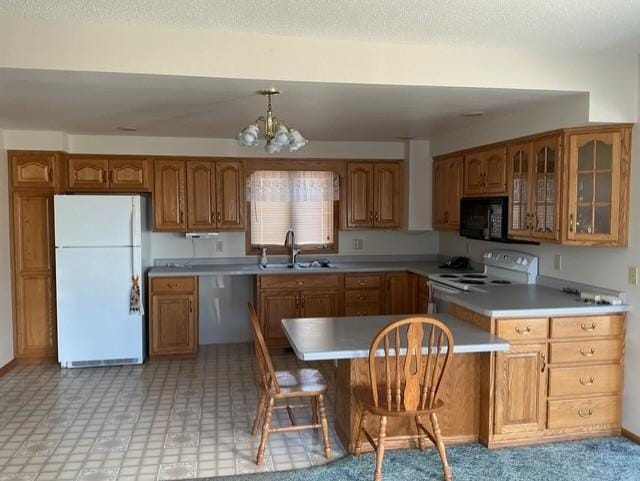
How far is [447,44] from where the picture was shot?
292 cm

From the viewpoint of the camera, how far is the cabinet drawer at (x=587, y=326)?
3277 millimetres

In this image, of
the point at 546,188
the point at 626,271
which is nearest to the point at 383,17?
the point at 546,188

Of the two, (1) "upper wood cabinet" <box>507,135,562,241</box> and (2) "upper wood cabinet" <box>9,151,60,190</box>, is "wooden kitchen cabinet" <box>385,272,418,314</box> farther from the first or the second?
(2) "upper wood cabinet" <box>9,151,60,190</box>

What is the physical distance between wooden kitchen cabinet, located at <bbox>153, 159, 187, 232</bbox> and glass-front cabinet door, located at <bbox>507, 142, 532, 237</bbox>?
309 centimetres

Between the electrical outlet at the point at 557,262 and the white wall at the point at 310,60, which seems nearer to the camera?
the white wall at the point at 310,60

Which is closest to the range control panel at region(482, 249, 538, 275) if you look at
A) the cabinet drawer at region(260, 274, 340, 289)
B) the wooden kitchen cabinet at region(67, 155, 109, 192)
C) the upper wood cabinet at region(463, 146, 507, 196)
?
the upper wood cabinet at region(463, 146, 507, 196)

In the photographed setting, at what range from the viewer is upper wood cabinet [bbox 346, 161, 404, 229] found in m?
5.88

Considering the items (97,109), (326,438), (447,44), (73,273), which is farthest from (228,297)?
(447,44)

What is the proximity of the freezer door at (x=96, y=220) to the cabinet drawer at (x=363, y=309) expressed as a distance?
214cm

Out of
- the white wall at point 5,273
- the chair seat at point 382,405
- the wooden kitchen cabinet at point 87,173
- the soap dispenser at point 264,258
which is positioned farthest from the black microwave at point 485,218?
the white wall at point 5,273

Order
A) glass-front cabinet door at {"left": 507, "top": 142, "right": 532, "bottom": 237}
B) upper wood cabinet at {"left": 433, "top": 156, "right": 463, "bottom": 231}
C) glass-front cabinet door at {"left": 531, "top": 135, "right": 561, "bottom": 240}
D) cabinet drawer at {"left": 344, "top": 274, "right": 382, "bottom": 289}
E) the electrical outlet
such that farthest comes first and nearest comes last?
1. cabinet drawer at {"left": 344, "top": 274, "right": 382, "bottom": 289}
2. upper wood cabinet at {"left": 433, "top": 156, "right": 463, "bottom": 231}
3. the electrical outlet
4. glass-front cabinet door at {"left": 507, "top": 142, "right": 532, "bottom": 237}
5. glass-front cabinet door at {"left": 531, "top": 135, "right": 561, "bottom": 240}

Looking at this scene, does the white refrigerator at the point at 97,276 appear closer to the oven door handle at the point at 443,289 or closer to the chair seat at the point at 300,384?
the chair seat at the point at 300,384

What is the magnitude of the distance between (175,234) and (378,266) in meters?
2.16

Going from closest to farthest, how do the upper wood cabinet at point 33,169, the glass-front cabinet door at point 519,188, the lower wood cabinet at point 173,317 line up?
the glass-front cabinet door at point 519,188, the upper wood cabinet at point 33,169, the lower wood cabinet at point 173,317
